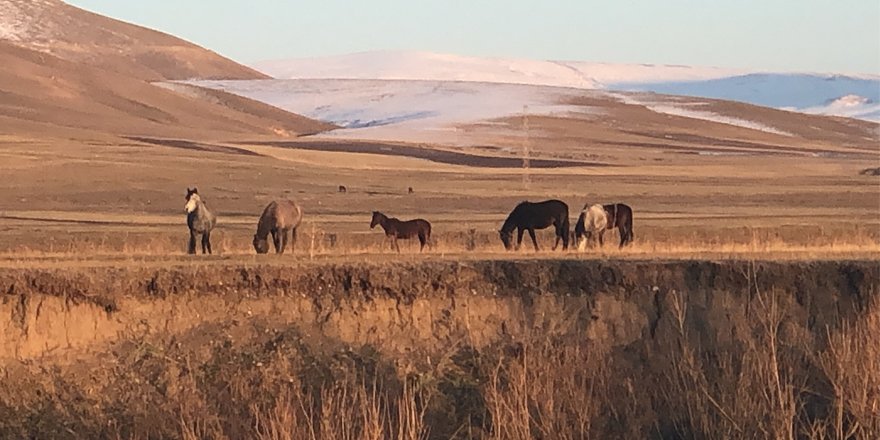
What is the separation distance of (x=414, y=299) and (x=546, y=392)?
18.4 feet

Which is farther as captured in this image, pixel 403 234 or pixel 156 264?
pixel 403 234

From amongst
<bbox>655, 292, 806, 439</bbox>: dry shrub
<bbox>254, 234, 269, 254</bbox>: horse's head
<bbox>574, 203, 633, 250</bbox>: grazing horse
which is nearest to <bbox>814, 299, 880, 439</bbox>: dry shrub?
<bbox>655, 292, 806, 439</bbox>: dry shrub

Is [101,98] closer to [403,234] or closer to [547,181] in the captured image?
[547,181]

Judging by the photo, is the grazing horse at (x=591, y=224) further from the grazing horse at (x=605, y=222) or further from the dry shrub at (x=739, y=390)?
the dry shrub at (x=739, y=390)

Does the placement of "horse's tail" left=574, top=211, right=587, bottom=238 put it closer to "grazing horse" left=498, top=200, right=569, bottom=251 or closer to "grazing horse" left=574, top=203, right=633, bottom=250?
"grazing horse" left=574, top=203, right=633, bottom=250

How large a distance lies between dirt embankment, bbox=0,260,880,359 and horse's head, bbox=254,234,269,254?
507cm

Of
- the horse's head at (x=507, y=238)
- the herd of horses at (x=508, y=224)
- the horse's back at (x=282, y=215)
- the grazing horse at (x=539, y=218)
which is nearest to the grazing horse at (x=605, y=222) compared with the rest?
the herd of horses at (x=508, y=224)

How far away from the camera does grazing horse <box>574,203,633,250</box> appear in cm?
3056

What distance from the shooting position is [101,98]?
144750mm

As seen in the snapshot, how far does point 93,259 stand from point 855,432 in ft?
44.0

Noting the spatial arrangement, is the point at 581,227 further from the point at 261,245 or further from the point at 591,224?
the point at 261,245

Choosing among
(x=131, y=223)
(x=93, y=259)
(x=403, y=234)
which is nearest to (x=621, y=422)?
(x=93, y=259)

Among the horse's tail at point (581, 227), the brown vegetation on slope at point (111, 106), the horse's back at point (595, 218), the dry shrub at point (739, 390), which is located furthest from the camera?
the brown vegetation on slope at point (111, 106)

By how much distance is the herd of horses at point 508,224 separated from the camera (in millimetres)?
28594
